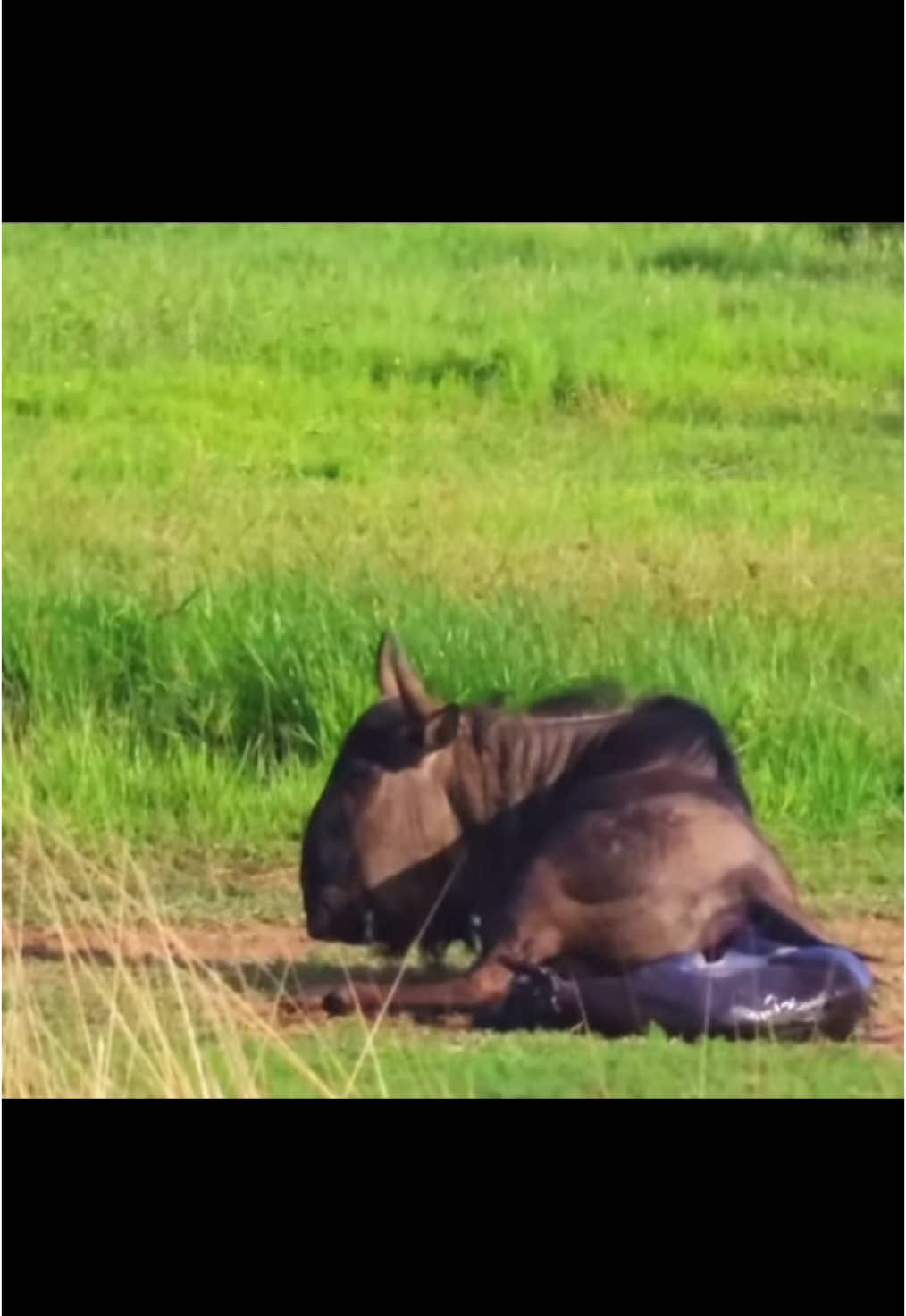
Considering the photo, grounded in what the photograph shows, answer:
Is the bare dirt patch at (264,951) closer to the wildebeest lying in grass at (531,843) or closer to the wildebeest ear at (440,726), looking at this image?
the wildebeest lying in grass at (531,843)

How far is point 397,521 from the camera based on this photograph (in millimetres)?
5223

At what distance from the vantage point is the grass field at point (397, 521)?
5078 millimetres

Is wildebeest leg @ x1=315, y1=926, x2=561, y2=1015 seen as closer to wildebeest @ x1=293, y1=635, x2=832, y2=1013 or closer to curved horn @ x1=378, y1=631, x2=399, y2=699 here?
wildebeest @ x1=293, y1=635, x2=832, y2=1013

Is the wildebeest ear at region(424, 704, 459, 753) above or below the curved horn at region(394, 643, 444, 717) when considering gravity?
below

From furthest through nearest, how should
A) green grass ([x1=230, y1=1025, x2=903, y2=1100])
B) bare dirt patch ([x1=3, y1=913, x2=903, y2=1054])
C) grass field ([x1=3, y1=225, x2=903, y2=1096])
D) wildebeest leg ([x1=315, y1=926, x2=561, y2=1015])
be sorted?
grass field ([x1=3, y1=225, x2=903, y2=1096])
bare dirt patch ([x1=3, y1=913, x2=903, y2=1054])
wildebeest leg ([x1=315, y1=926, x2=561, y2=1015])
green grass ([x1=230, y1=1025, x2=903, y2=1100])

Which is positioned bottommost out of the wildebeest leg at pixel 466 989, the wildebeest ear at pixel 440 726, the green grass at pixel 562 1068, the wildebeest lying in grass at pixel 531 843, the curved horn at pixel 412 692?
the green grass at pixel 562 1068

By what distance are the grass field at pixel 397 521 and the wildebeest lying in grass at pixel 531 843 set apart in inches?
3.8

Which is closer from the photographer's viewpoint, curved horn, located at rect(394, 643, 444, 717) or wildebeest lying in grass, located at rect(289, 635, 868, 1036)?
wildebeest lying in grass, located at rect(289, 635, 868, 1036)

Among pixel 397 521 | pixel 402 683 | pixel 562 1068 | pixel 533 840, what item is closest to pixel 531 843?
pixel 533 840

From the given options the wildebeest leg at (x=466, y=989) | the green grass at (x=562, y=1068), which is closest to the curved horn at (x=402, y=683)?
the wildebeest leg at (x=466, y=989)

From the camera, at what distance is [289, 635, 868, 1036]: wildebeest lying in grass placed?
15.9ft

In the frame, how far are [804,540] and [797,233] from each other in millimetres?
656

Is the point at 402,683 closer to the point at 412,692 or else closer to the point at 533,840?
the point at 412,692

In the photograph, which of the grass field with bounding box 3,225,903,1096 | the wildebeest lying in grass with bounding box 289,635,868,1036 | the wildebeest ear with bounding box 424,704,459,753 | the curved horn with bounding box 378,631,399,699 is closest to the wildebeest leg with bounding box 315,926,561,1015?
the wildebeest lying in grass with bounding box 289,635,868,1036
